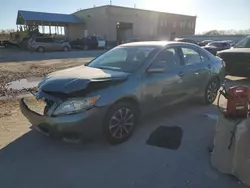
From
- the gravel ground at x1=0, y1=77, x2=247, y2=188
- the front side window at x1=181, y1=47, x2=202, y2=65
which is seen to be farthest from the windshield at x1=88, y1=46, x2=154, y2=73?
the gravel ground at x1=0, y1=77, x2=247, y2=188

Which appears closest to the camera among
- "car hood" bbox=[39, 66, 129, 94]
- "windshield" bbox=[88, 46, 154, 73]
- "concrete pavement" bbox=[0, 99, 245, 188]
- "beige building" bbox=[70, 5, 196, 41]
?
"concrete pavement" bbox=[0, 99, 245, 188]

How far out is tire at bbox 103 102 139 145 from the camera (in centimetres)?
344

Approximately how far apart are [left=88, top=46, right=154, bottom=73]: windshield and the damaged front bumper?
1030 millimetres

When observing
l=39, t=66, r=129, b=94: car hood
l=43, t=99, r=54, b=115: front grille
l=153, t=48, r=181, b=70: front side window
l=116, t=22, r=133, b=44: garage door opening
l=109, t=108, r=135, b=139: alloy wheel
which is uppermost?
l=116, t=22, r=133, b=44: garage door opening

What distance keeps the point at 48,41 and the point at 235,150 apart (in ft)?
80.2

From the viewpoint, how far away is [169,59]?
4.43m

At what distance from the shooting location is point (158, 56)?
4.18m

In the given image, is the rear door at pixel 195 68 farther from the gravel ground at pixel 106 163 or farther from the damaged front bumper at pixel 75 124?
the damaged front bumper at pixel 75 124

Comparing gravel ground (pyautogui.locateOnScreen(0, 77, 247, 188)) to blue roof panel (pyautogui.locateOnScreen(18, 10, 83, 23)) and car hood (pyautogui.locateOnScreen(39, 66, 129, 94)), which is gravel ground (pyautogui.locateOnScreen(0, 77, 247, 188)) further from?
blue roof panel (pyautogui.locateOnScreen(18, 10, 83, 23))

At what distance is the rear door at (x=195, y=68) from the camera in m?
4.79

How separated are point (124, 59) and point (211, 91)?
8.25ft

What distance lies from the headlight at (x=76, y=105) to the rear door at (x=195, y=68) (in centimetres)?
225

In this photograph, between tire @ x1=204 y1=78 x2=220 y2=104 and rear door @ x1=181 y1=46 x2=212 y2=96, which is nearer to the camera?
rear door @ x1=181 y1=46 x2=212 y2=96

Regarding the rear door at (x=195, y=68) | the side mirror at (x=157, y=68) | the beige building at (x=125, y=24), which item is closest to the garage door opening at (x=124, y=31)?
the beige building at (x=125, y=24)
